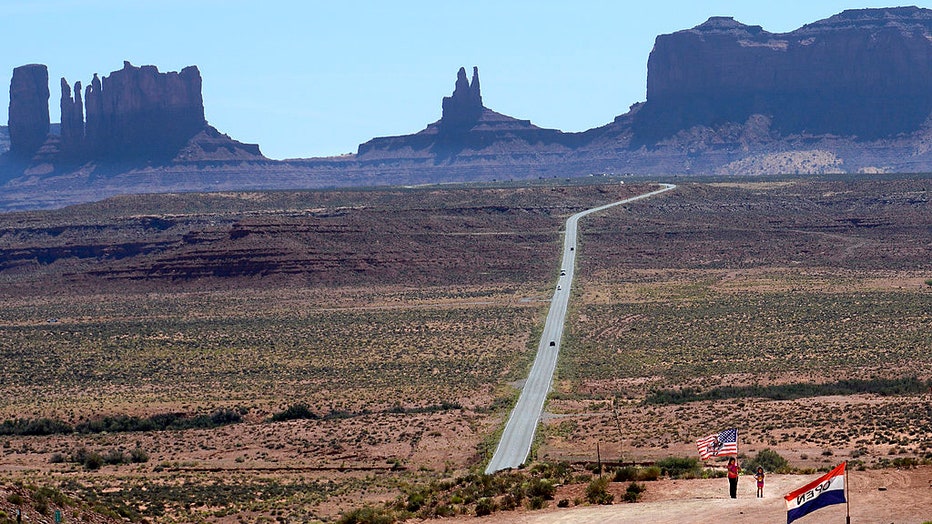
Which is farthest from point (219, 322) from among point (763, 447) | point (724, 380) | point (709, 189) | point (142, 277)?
point (709, 189)

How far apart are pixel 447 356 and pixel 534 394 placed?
1283 centimetres

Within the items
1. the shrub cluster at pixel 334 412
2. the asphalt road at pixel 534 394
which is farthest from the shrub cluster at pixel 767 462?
the shrub cluster at pixel 334 412

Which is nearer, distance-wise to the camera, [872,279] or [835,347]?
[835,347]

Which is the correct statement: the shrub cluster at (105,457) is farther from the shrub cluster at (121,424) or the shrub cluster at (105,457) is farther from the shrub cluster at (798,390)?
the shrub cluster at (798,390)

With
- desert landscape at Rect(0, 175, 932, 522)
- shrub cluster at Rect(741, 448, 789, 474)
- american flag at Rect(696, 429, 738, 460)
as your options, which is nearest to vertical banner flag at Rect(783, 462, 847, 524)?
desert landscape at Rect(0, 175, 932, 522)

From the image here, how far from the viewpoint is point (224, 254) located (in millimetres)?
110438

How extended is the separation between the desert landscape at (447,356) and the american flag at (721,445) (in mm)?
773

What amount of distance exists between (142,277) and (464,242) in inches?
1068

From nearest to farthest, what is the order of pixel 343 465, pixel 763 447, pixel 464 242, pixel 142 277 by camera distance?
pixel 763 447, pixel 343 465, pixel 142 277, pixel 464 242

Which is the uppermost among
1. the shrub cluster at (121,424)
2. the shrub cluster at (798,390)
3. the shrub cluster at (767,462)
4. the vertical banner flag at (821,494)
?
the vertical banner flag at (821,494)

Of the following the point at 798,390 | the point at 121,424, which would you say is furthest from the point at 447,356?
the point at 798,390

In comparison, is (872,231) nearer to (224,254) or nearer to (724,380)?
(224,254)

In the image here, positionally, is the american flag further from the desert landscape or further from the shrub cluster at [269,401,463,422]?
the shrub cluster at [269,401,463,422]

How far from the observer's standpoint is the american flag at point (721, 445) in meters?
33.8
